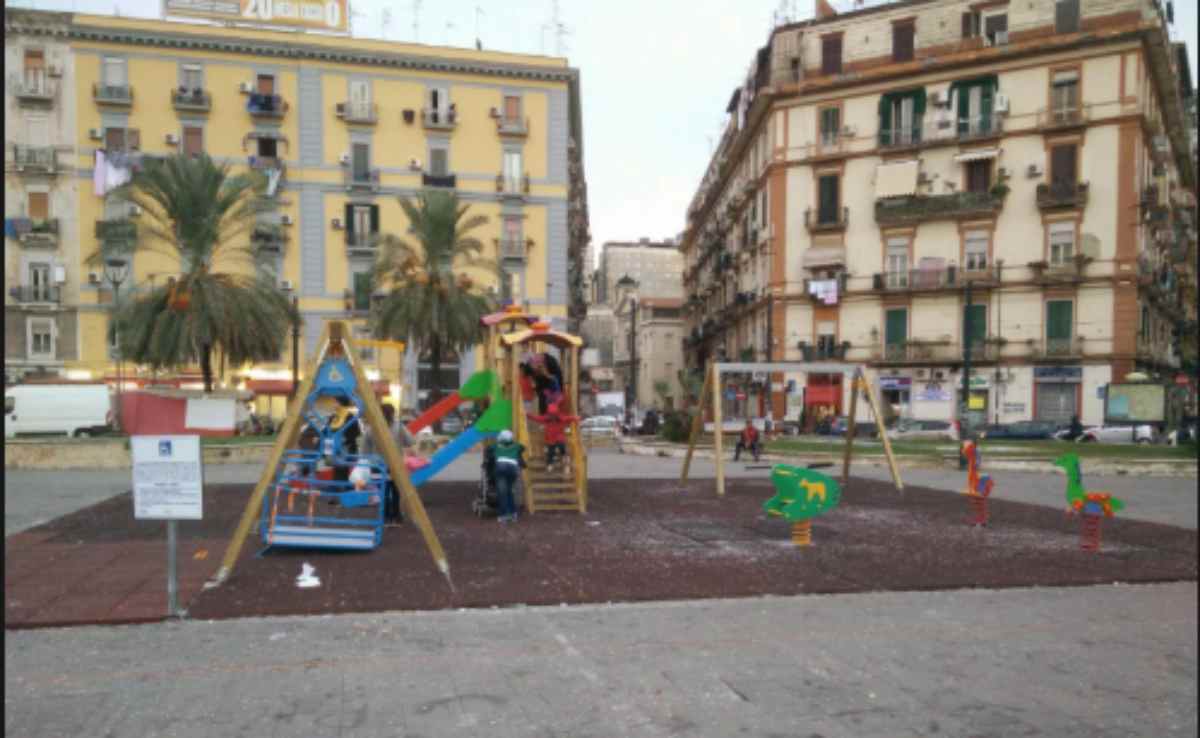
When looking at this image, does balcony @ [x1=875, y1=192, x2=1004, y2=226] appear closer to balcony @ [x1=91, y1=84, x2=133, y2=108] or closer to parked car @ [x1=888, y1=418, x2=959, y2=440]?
parked car @ [x1=888, y1=418, x2=959, y2=440]

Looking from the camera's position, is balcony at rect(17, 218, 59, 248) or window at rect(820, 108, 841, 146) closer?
balcony at rect(17, 218, 59, 248)

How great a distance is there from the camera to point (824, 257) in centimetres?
4141

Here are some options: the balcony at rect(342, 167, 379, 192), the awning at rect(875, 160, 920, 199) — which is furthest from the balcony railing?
the awning at rect(875, 160, 920, 199)

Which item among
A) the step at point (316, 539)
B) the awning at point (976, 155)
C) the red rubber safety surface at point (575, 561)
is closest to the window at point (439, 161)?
the awning at point (976, 155)

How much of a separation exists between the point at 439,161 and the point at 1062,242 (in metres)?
30.7

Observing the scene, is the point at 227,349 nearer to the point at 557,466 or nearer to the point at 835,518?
the point at 557,466

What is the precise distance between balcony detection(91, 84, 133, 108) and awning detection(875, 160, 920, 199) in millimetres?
36819

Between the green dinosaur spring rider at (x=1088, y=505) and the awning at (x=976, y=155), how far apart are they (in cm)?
3260

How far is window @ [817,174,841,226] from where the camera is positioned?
136ft

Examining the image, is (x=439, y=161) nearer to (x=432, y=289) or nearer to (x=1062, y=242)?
(x=432, y=289)

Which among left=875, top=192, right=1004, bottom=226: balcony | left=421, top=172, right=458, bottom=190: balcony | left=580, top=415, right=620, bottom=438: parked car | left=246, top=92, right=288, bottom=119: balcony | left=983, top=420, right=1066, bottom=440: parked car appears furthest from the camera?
left=421, top=172, right=458, bottom=190: balcony

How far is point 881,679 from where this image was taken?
5.35m

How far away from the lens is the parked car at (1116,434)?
29766mm

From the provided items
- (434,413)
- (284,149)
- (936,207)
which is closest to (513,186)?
(284,149)
